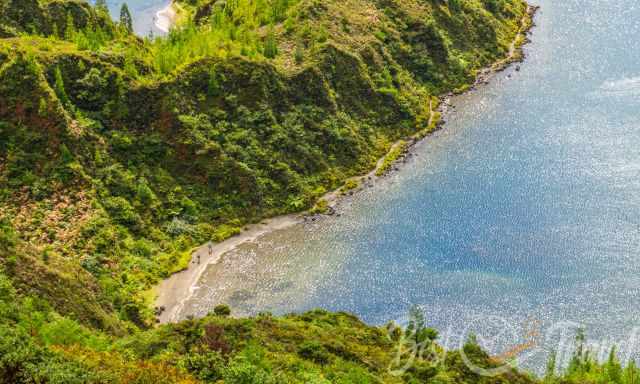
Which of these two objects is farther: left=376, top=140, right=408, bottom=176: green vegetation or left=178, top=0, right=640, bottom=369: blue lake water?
left=376, top=140, right=408, bottom=176: green vegetation

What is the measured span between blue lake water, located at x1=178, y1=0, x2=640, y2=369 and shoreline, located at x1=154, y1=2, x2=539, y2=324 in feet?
5.37

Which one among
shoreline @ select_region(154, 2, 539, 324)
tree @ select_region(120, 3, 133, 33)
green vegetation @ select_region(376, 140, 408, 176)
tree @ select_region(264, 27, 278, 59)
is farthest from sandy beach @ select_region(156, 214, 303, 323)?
tree @ select_region(120, 3, 133, 33)

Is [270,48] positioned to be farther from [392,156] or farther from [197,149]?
[392,156]

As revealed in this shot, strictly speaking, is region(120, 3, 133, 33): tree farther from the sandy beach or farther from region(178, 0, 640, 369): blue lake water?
region(178, 0, 640, 369): blue lake water

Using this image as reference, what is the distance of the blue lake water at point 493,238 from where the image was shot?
99500mm

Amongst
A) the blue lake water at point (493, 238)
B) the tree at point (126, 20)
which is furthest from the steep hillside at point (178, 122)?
the blue lake water at point (493, 238)

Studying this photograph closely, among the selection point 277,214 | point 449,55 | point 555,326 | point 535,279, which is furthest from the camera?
point 449,55

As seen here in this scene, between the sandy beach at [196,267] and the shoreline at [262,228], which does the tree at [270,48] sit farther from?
the sandy beach at [196,267]

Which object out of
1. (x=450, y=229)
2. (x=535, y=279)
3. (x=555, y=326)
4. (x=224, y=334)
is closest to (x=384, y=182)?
(x=450, y=229)

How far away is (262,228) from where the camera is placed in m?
117

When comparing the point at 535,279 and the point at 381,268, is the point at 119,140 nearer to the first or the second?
the point at 381,268

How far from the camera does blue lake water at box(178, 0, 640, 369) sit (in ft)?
326

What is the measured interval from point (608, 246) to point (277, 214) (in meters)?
50.1

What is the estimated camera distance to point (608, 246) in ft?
359
